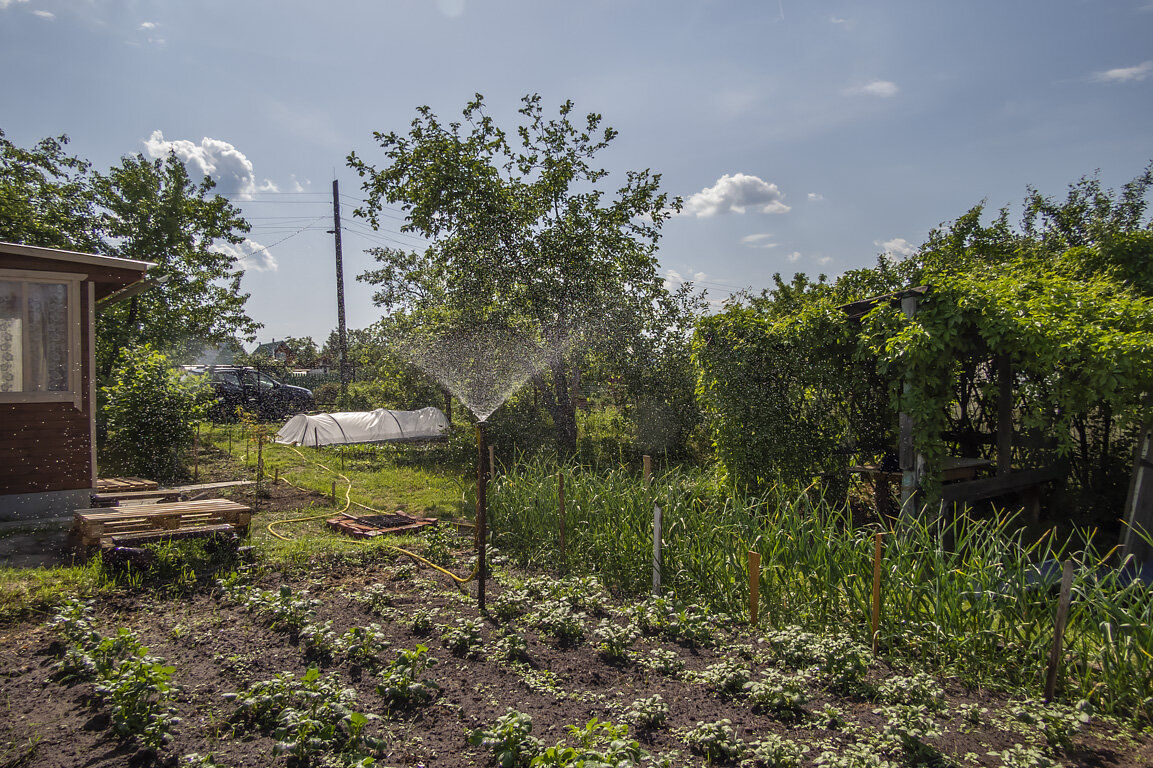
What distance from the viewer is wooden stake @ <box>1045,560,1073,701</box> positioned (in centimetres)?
288

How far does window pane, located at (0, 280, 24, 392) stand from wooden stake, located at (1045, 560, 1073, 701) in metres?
9.13

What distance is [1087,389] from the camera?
14.6ft

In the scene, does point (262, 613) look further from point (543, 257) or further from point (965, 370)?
point (965, 370)

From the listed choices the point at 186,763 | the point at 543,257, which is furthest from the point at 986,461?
the point at 186,763

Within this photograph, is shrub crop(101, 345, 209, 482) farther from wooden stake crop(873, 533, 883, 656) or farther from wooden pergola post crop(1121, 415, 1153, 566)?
wooden pergola post crop(1121, 415, 1153, 566)

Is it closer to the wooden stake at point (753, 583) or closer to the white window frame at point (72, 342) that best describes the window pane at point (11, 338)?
the white window frame at point (72, 342)

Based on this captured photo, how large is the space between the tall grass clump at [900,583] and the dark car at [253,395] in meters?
14.2

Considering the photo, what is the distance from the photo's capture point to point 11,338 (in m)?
6.75

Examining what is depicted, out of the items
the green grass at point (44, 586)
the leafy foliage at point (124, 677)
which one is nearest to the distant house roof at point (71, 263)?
the green grass at point (44, 586)

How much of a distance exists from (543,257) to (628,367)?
2.48 meters

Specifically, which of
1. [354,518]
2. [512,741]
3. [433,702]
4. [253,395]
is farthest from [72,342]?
[253,395]

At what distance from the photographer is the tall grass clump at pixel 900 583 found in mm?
3098

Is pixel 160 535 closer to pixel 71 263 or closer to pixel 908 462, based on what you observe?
pixel 71 263

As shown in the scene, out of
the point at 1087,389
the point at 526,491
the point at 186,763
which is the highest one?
the point at 1087,389
